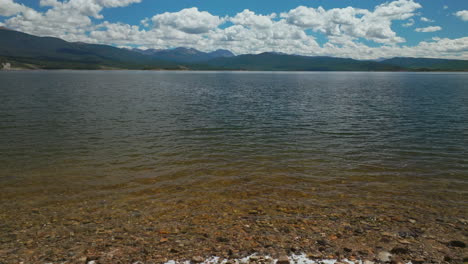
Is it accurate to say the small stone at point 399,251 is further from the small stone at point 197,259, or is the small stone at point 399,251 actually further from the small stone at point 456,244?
the small stone at point 197,259

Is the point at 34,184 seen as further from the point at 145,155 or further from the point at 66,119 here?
the point at 66,119

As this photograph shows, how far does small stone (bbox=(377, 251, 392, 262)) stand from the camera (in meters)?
10.5

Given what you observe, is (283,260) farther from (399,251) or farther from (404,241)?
(404,241)

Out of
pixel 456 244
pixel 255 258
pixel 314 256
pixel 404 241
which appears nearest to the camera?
pixel 255 258

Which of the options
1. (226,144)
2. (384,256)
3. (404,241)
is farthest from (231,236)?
(226,144)

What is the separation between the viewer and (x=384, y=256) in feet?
35.3

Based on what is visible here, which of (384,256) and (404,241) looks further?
(404,241)

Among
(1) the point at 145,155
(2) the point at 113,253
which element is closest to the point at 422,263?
(2) the point at 113,253

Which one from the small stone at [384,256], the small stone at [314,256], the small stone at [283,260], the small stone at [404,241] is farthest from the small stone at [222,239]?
the small stone at [404,241]

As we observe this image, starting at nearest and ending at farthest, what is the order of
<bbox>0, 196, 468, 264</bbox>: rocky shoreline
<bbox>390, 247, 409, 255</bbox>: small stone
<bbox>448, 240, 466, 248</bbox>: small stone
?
<bbox>0, 196, 468, 264</bbox>: rocky shoreline → <bbox>390, 247, 409, 255</bbox>: small stone → <bbox>448, 240, 466, 248</bbox>: small stone

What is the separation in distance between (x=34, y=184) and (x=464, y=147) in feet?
122

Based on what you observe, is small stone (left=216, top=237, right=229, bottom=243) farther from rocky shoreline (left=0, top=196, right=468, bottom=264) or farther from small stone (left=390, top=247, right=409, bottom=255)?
small stone (left=390, top=247, right=409, bottom=255)

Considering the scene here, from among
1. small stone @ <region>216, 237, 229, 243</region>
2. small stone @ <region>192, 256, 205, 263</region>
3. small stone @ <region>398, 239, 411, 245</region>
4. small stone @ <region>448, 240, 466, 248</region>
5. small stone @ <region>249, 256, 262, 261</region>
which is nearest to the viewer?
small stone @ <region>192, 256, 205, 263</region>

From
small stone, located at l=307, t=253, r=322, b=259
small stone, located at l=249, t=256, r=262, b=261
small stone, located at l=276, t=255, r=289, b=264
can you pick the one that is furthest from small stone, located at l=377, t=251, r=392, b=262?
small stone, located at l=249, t=256, r=262, b=261
